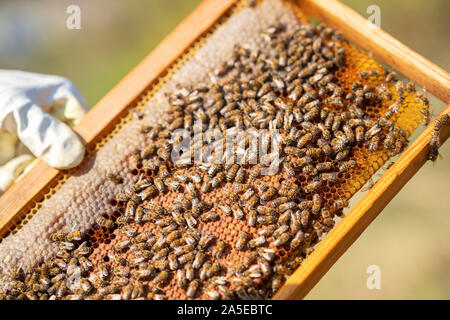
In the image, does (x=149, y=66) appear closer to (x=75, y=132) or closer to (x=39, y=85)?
(x=75, y=132)

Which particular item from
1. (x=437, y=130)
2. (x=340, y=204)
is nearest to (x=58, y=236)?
(x=340, y=204)

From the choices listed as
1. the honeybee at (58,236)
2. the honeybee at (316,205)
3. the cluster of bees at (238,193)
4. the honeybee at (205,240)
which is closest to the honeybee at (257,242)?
the cluster of bees at (238,193)

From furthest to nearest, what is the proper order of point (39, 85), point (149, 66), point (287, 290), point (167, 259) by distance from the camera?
point (39, 85) < point (149, 66) < point (167, 259) < point (287, 290)

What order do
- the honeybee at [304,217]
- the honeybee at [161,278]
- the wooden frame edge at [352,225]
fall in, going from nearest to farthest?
1. the wooden frame edge at [352,225]
2. the honeybee at [161,278]
3. the honeybee at [304,217]

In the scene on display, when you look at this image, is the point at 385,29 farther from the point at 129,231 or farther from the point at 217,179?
the point at 129,231

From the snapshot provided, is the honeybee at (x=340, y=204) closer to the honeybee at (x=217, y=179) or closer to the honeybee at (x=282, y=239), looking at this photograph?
the honeybee at (x=282, y=239)
